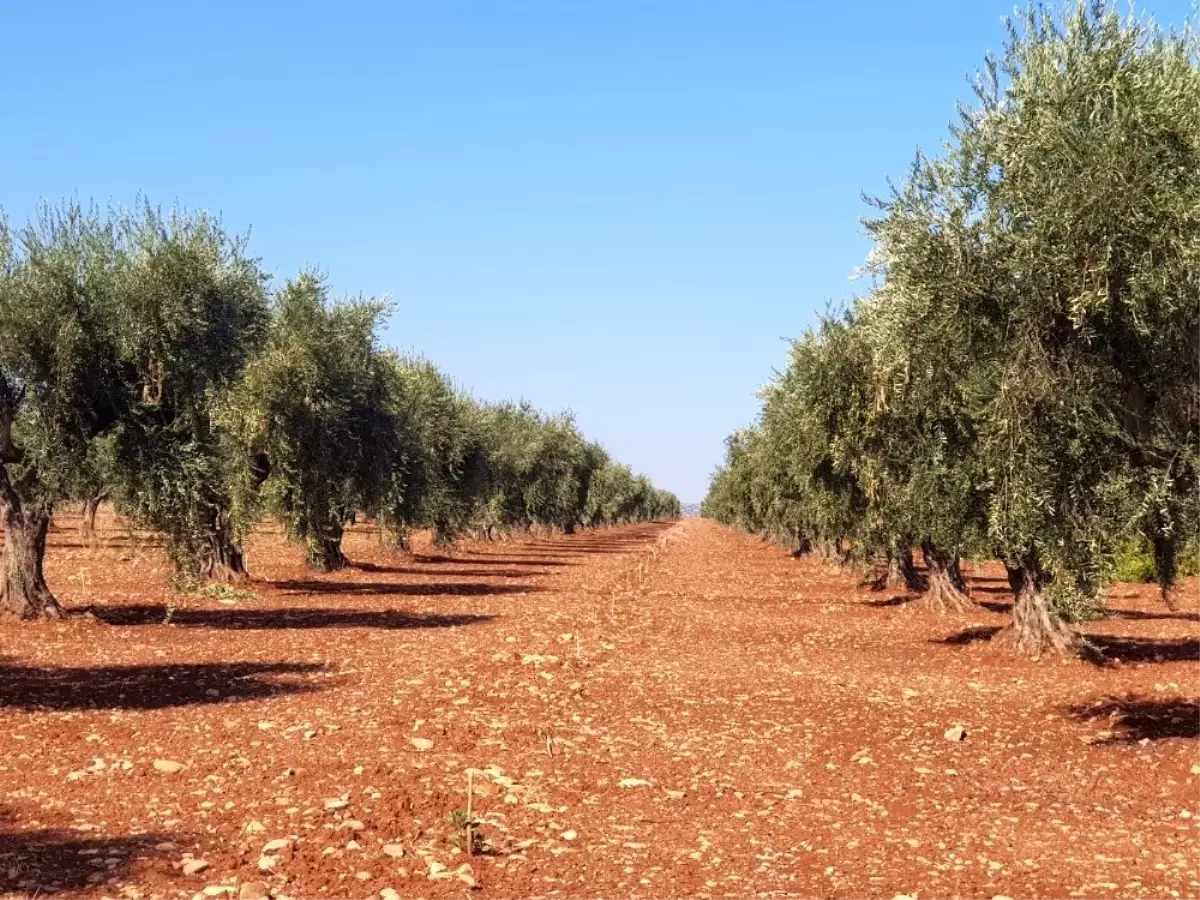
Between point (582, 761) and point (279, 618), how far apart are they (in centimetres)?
1657

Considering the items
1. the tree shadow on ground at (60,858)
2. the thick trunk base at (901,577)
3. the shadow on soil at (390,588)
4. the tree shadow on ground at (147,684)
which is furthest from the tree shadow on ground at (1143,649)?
the shadow on soil at (390,588)

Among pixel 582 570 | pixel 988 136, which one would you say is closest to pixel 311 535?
pixel 582 570

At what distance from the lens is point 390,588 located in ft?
128

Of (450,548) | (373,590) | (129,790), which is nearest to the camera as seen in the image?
(129,790)

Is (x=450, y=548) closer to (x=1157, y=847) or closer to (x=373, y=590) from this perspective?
(x=373, y=590)

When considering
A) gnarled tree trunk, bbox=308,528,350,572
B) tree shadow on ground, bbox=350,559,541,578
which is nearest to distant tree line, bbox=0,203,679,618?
gnarled tree trunk, bbox=308,528,350,572

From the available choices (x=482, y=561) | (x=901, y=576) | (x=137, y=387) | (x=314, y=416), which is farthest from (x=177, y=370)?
(x=482, y=561)

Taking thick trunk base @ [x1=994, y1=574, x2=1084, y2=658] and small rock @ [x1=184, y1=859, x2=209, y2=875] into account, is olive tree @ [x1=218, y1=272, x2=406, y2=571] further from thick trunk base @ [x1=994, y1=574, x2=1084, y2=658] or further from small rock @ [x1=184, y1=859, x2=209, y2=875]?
small rock @ [x1=184, y1=859, x2=209, y2=875]

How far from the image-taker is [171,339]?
2412 cm

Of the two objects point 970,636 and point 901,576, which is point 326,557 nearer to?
point 901,576

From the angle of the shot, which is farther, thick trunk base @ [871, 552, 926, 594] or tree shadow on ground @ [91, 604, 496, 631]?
thick trunk base @ [871, 552, 926, 594]

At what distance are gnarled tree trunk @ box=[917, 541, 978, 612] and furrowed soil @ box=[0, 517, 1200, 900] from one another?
499 cm

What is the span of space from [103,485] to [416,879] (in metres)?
16.6

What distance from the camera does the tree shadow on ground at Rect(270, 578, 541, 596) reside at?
37000 millimetres
